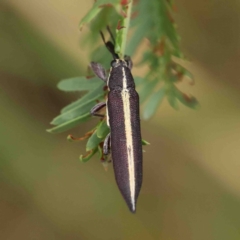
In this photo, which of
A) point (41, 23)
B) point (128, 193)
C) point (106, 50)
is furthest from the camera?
point (41, 23)

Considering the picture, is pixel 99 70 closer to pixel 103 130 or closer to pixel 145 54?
pixel 145 54

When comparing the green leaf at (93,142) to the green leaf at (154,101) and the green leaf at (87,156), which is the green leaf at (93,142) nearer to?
the green leaf at (87,156)

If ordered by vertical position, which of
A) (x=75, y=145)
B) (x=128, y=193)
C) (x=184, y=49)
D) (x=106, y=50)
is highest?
(x=106, y=50)

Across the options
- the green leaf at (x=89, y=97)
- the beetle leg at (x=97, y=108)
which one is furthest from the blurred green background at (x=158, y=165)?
the beetle leg at (x=97, y=108)

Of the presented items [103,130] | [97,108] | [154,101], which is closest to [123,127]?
[97,108]

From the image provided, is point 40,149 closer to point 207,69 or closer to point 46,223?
point 46,223

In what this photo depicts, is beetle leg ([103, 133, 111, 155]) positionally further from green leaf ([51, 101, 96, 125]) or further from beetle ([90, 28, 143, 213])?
green leaf ([51, 101, 96, 125])

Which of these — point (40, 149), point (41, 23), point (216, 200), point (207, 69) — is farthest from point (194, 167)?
point (41, 23)
